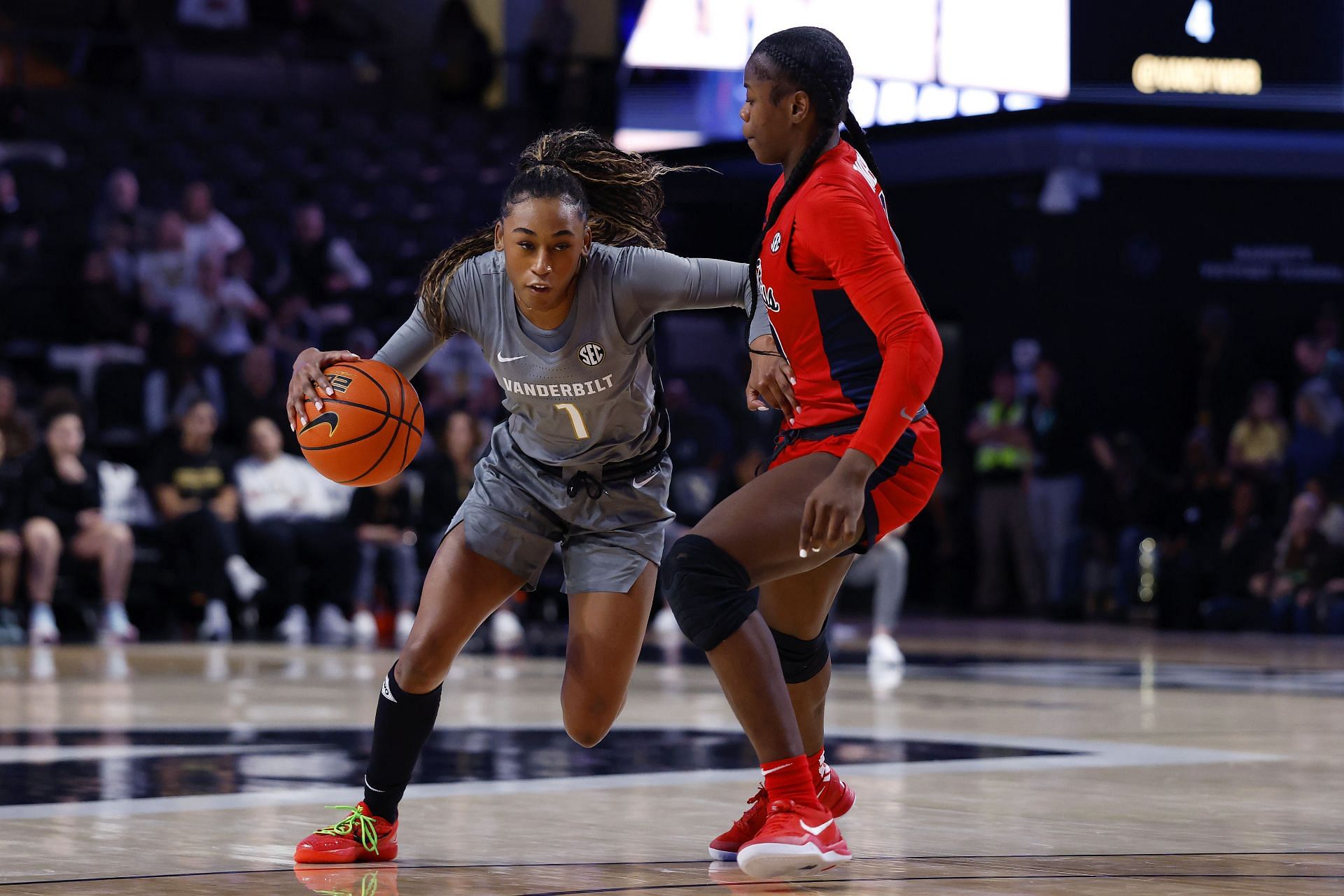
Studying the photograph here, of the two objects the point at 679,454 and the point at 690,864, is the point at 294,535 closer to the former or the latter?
the point at 679,454

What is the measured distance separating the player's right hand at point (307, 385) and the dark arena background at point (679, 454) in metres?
0.97

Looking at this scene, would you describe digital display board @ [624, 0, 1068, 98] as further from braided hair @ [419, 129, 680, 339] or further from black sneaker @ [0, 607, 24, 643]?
braided hair @ [419, 129, 680, 339]

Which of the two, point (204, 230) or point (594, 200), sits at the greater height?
point (204, 230)

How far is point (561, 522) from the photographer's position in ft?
14.8

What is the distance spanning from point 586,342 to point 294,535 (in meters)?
8.84

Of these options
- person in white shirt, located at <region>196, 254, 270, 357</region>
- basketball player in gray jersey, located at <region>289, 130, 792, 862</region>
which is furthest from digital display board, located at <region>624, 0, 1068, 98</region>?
basketball player in gray jersey, located at <region>289, 130, 792, 862</region>

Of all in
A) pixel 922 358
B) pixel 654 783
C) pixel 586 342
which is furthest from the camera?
pixel 654 783

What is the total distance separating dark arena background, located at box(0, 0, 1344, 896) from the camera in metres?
4.83

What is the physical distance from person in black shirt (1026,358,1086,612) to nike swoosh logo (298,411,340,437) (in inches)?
470

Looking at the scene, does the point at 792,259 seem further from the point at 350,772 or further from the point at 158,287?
the point at 158,287

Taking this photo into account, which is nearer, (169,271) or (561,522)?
(561,522)

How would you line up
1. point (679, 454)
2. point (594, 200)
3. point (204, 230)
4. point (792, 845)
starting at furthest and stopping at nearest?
point (204, 230) < point (679, 454) < point (594, 200) < point (792, 845)

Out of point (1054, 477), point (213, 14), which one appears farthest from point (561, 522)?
point (213, 14)

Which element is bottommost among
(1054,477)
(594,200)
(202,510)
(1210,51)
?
(202,510)
